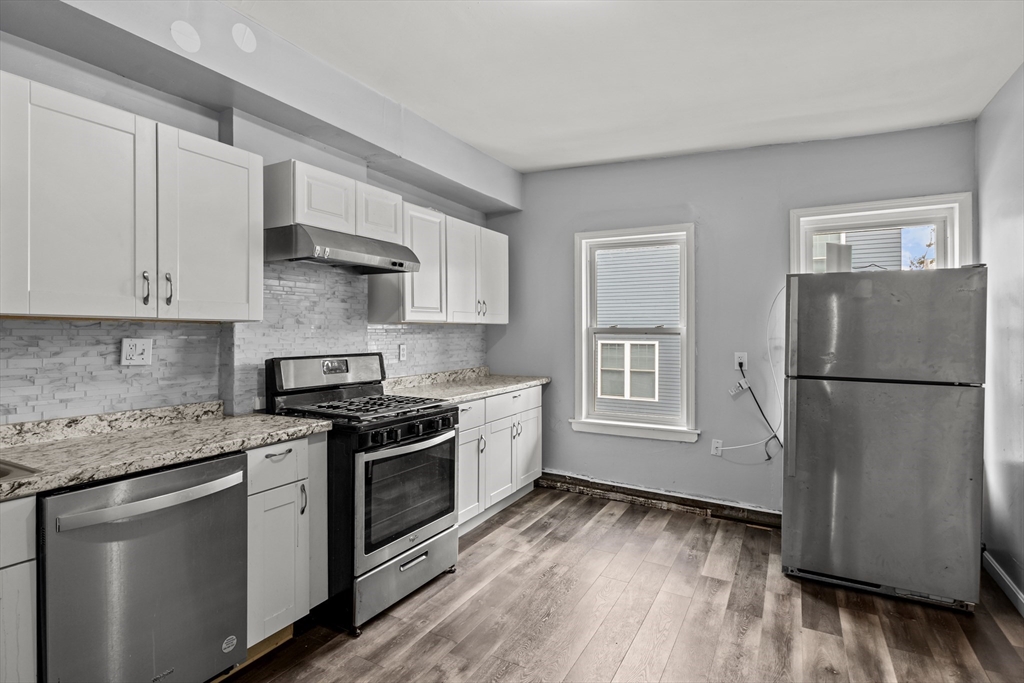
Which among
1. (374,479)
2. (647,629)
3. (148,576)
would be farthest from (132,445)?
(647,629)

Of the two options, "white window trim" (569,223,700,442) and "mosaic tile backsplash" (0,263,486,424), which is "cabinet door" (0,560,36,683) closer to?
"mosaic tile backsplash" (0,263,486,424)

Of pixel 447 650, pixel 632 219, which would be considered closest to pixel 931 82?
pixel 632 219

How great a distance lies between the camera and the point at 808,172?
367 cm

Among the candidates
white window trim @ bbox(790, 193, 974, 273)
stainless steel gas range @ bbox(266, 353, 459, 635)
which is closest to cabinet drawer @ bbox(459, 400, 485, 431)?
stainless steel gas range @ bbox(266, 353, 459, 635)

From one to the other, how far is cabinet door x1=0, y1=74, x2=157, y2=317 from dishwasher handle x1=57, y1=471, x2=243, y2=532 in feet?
2.18

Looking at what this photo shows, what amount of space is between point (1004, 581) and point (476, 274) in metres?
3.56

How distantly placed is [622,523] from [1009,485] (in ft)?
6.94

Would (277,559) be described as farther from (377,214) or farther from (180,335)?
(377,214)

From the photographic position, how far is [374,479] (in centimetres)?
243

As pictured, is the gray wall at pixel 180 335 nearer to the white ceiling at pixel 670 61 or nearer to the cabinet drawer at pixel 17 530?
the white ceiling at pixel 670 61

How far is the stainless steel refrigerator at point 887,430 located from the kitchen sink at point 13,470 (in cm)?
321

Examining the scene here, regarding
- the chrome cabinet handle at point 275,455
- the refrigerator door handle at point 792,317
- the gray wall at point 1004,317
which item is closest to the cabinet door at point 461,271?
the chrome cabinet handle at point 275,455

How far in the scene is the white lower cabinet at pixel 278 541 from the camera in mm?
2080

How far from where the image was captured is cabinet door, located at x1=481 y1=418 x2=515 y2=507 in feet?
11.8
